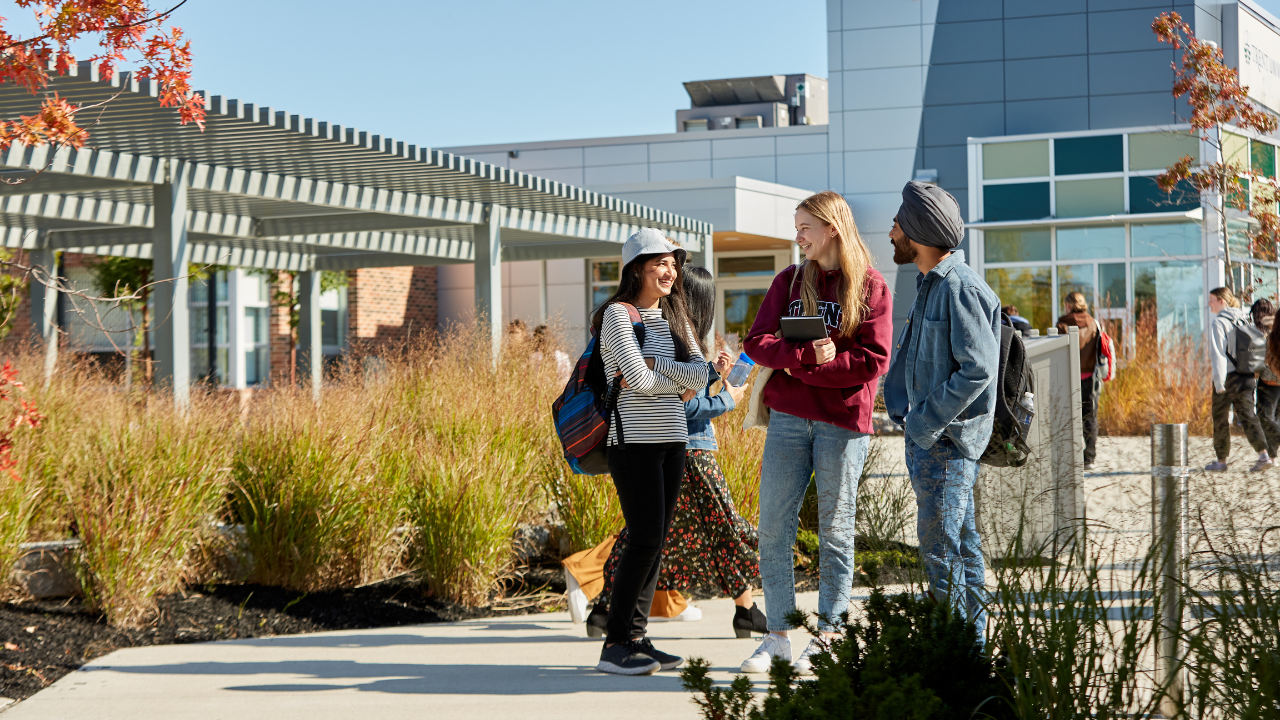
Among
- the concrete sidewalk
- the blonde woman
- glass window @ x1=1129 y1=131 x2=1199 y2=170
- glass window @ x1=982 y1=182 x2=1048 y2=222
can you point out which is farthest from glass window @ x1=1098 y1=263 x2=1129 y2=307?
the blonde woman

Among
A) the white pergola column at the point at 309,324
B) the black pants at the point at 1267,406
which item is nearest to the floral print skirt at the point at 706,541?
the black pants at the point at 1267,406

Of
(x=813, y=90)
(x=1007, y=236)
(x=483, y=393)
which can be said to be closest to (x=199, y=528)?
(x=483, y=393)

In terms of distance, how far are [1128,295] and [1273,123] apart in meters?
12.0

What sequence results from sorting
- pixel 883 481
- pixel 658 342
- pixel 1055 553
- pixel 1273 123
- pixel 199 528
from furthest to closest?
pixel 1273 123 < pixel 883 481 < pixel 199 528 < pixel 658 342 < pixel 1055 553

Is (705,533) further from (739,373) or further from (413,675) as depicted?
(413,675)

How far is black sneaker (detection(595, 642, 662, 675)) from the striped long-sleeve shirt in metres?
0.80

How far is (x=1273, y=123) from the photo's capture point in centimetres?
1151

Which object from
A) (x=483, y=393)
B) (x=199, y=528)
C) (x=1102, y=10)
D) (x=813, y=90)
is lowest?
(x=199, y=528)

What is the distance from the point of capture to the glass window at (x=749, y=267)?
2642 cm

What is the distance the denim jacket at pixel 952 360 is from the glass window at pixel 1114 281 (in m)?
20.8

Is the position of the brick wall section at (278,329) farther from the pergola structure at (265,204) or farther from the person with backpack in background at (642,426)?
the person with backpack in background at (642,426)

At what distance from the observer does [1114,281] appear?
23.1 metres

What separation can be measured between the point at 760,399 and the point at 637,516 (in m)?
0.66

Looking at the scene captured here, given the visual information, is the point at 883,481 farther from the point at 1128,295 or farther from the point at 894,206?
the point at 894,206
